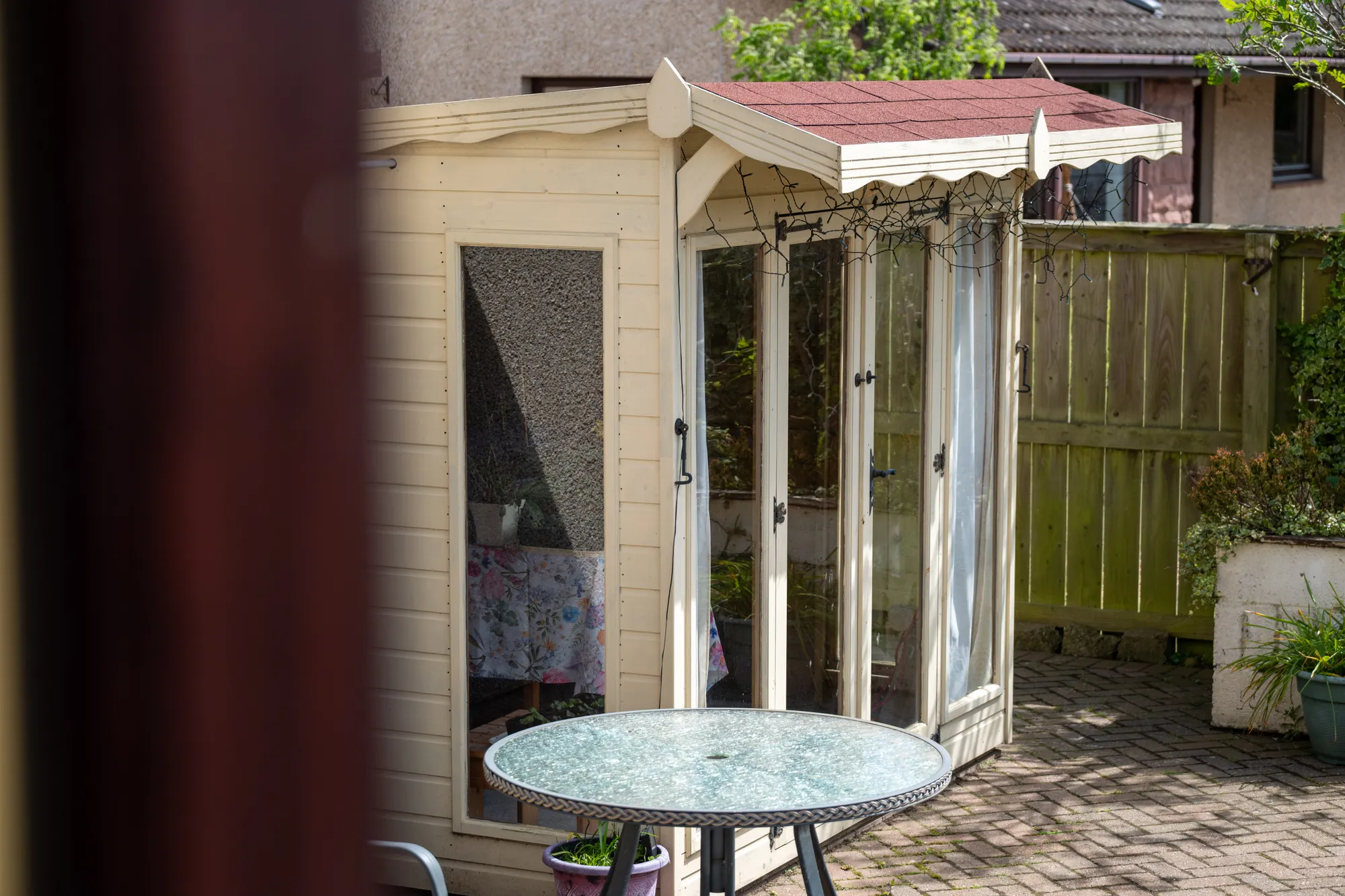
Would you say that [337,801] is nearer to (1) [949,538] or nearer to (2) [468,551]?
(2) [468,551]

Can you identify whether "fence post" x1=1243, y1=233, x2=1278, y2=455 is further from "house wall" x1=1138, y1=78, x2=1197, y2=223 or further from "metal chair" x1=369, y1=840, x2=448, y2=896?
"metal chair" x1=369, y1=840, x2=448, y2=896

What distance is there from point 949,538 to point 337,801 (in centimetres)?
652

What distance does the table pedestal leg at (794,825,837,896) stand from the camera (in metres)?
4.33

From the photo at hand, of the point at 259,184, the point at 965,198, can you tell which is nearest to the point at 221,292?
the point at 259,184

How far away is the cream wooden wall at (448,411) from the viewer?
16.8 ft

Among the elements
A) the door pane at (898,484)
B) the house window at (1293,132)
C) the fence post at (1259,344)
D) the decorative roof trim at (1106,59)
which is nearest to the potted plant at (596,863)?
the door pane at (898,484)

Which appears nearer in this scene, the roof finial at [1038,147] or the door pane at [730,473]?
the door pane at [730,473]

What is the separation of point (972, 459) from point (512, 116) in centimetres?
301

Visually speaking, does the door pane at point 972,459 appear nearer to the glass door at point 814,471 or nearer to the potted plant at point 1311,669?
the glass door at point 814,471

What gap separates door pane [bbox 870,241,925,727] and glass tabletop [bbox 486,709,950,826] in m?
1.66

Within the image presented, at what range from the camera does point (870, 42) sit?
10.8 metres

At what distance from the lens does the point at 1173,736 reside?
7684 mm

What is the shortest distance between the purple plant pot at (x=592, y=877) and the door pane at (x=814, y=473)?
1098 mm

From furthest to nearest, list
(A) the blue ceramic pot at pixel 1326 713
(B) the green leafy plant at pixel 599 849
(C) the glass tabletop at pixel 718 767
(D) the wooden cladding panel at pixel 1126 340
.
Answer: (D) the wooden cladding panel at pixel 1126 340
(A) the blue ceramic pot at pixel 1326 713
(B) the green leafy plant at pixel 599 849
(C) the glass tabletop at pixel 718 767
